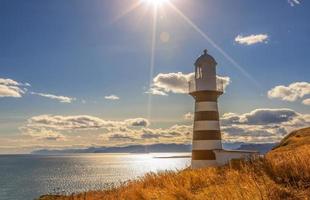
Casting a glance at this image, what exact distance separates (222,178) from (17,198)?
8004 cm

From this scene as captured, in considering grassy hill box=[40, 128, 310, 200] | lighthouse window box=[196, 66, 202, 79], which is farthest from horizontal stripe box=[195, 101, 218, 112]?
grassy hill box=[40, 128, 310, 200]

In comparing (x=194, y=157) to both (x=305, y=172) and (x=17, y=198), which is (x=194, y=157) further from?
(x=17, y=198)

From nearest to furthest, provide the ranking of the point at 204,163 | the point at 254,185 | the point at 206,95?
the point at 254,185 < the point at 204,163 < the point at 206,95

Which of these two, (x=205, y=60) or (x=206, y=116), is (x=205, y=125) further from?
(x=205, y=60)

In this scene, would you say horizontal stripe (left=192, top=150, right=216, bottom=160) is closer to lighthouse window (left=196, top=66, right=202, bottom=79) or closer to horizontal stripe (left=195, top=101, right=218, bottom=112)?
horizontal stripe (left=195, top=101, right=218, bottom=112)

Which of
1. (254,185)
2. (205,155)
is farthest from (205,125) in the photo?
(254,185)

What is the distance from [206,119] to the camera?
2469 centimetres

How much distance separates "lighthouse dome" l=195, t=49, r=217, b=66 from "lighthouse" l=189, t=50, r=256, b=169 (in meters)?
0.41

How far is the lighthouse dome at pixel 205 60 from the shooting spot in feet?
85.2

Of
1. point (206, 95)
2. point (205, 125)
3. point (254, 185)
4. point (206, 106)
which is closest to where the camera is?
point (254, 185)

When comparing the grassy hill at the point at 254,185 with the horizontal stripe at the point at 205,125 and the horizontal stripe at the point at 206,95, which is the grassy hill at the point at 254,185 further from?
the horizontal stripe at the point at 206,95

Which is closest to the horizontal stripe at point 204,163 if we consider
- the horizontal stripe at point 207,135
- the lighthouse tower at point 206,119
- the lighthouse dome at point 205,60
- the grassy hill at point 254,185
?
the lighthouse tower at point 206,119

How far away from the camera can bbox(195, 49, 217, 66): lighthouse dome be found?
26.0m

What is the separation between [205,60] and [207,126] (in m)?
4.46
